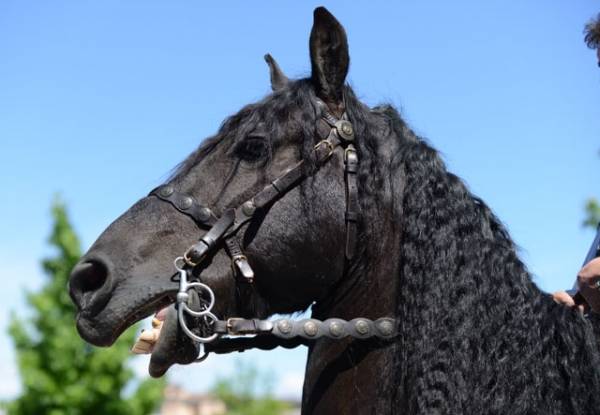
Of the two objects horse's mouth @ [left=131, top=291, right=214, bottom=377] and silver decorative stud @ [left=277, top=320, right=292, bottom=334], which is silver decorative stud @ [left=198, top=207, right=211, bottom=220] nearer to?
horse's mouth @ [left=131, top=291, right=214, bottom=377]

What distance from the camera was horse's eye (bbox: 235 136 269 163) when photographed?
363 centimetres

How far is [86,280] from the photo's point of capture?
3.44 metres

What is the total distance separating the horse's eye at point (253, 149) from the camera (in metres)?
3.63

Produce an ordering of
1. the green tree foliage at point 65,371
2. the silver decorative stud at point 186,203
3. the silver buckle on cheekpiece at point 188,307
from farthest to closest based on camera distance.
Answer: the green tree foliage at point 65,371 → the silver decorative stud at point 186,203 → the silver buckle on cheekpiece at point 188,307

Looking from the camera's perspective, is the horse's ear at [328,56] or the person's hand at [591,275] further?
the horse's ear at [328,56]

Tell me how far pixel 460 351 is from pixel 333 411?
0.69 metres

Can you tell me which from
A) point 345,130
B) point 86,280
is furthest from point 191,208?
point 345,130

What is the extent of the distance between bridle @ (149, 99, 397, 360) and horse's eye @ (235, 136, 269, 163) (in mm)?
161

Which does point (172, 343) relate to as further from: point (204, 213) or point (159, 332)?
point (204, 213)

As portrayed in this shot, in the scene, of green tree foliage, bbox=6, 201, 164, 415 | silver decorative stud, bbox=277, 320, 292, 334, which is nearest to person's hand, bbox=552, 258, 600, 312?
silver decorative stud, bbox=277, 320, 292, 334

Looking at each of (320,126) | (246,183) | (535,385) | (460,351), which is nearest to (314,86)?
(320,126)

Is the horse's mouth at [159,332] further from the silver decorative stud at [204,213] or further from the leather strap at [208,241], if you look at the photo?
the silver decorative stud at [204,213]

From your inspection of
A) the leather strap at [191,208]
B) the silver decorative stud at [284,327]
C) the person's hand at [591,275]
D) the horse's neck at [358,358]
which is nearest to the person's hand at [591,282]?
the person's hand at [591,275]

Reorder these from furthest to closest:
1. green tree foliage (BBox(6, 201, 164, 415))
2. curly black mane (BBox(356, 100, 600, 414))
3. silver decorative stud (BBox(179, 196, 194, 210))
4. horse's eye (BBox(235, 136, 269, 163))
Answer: green tree foliage (BBox(6, 201, 164, 415)) → horse's eye (BBox(235, 136, 269, 163)) → silver decorative stud (BBox(179, 196, 194, 210)) → curly black mane (BBox(356, 100, 600, 414))
